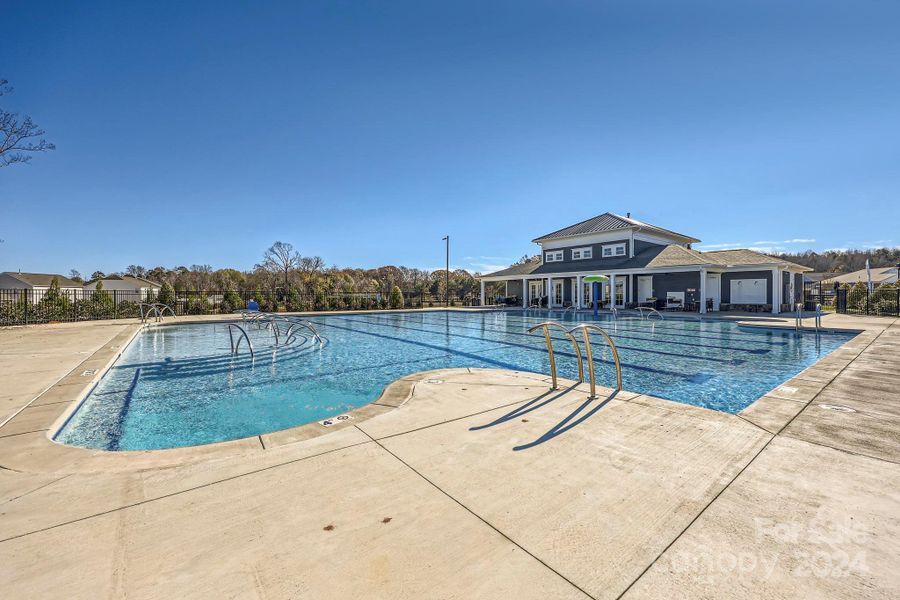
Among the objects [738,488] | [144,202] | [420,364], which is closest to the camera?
[738,488]

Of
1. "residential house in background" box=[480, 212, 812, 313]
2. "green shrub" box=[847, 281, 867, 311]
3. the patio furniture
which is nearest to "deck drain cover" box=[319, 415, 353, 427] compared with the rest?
"residential house in background" box=[480, 212, 812, 313]

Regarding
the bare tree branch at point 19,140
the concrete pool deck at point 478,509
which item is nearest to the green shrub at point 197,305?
the bare tree branch at point 19,140

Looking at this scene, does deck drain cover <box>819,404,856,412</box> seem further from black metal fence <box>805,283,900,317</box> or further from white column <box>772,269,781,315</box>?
black metal fence <box>805,283,900,317</box>

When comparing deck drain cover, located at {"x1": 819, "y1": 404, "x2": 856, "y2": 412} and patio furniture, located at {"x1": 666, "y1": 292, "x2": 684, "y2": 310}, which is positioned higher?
patio furniture, located at {"x1": 666, "y1": 292, "x2": 684, "y2": 310}

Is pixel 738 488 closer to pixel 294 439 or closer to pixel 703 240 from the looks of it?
pixel 294 439

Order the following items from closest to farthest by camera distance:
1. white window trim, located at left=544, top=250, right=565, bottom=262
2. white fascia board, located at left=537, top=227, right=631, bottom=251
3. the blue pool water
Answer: the blue pool water < white fascia board, located at left=537, top=227, right=631, bottom=251 < white window trim, located at left=544, top=250, right=565, bottom=262

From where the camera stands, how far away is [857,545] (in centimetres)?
200

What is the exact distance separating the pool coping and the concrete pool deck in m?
0.04

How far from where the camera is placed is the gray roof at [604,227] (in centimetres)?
2661

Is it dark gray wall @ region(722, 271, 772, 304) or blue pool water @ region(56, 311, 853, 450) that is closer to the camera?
blue pool water @ region(56, 311, 853, 450)

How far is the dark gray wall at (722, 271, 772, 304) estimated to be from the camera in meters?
21.5

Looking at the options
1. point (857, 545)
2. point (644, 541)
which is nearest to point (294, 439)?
point (644, 541)

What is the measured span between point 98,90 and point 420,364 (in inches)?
556

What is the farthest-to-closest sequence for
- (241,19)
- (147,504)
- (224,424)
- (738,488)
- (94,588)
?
1. (241,19)
2. (224,424)
3. (738,488)
4. (147,504)
5. (94,588)
